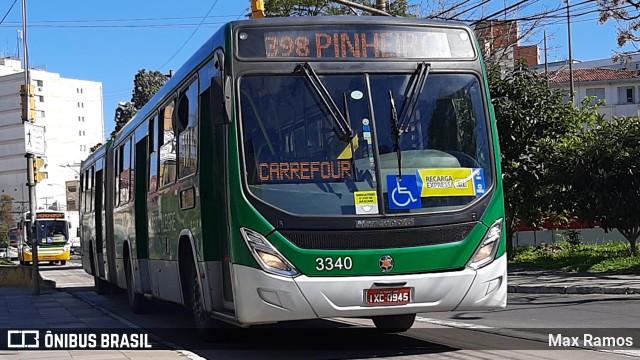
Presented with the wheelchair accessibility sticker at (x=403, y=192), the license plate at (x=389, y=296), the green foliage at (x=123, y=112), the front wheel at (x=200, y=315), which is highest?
the green foliage at (x=123, y=112)

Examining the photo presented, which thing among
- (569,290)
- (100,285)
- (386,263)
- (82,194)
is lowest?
(100,285)

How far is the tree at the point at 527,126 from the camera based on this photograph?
22.8 m

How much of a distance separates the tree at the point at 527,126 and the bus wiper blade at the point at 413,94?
46.6ft

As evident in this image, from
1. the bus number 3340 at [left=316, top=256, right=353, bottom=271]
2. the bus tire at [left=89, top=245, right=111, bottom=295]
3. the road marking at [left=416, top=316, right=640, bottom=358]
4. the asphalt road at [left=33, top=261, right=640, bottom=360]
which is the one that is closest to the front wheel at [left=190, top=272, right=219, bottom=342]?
the asphalt road at [left=33, top=261, right=640, bottom=360]

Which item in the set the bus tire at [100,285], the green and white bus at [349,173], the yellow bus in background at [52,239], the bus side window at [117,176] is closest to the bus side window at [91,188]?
the bus tire at [100,285]

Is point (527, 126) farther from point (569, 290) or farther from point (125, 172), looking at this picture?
point (125, 172)

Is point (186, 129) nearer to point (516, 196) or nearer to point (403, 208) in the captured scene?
point (403, 208)

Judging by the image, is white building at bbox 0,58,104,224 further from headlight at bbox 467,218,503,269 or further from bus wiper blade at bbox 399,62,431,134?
headlight at bbox 467,218,503,269

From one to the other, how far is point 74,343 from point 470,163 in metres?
5.96

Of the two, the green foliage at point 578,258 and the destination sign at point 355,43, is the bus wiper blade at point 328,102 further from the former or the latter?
the green foliage at point 578,258

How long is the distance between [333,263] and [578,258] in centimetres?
1506

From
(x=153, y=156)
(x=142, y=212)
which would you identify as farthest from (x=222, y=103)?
(x=142, y=212)

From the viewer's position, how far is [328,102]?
869cm

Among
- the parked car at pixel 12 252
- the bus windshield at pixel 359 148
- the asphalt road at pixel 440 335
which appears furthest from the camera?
the parked car at pixel 12 252
